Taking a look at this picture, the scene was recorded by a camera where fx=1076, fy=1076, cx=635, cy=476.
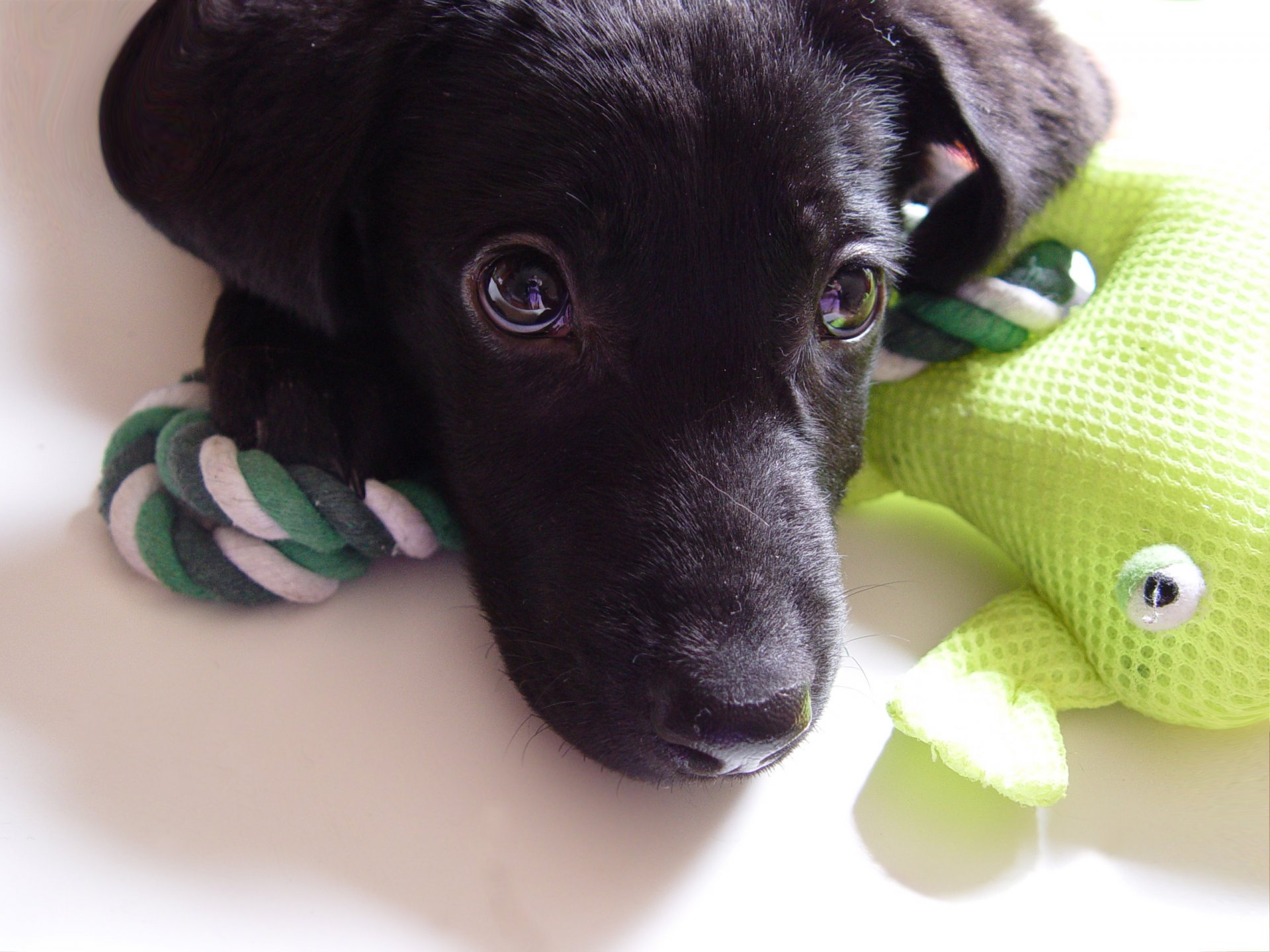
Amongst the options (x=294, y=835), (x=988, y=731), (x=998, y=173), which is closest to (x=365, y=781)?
(x=294, y=835)

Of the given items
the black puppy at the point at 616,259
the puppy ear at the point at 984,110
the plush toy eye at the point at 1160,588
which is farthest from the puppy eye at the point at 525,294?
the plush toy eye at the point at 1160,588

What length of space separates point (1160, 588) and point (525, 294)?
835mm

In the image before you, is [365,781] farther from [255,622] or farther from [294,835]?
[255,622]

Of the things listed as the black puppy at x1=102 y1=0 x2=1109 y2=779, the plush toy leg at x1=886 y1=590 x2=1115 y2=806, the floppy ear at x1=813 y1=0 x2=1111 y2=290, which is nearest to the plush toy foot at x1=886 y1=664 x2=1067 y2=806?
the plush toy leg at x1=886 y1=590 x2=1115 y2=806

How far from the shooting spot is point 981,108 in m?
1.42

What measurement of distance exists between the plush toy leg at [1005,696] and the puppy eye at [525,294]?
2.07 ft

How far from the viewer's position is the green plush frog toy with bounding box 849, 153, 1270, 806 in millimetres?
1266

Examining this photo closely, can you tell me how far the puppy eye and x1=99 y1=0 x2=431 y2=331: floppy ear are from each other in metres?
0.24

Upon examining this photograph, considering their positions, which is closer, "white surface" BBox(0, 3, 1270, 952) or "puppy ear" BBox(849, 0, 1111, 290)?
"white surface" BBox(0, 3, 1270, 952)

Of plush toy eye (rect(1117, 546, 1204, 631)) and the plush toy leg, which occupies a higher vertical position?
plush toy eye (rect(1117, 546, 1204, 631))

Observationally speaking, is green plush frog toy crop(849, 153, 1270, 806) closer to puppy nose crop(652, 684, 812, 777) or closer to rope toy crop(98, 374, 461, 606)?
puppy nose crop(652, 684, 812, 777)

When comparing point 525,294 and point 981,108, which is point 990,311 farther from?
point 525,294

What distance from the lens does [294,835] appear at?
3.96 ft

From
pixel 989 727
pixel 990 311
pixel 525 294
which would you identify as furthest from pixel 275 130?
pixel 989 727
